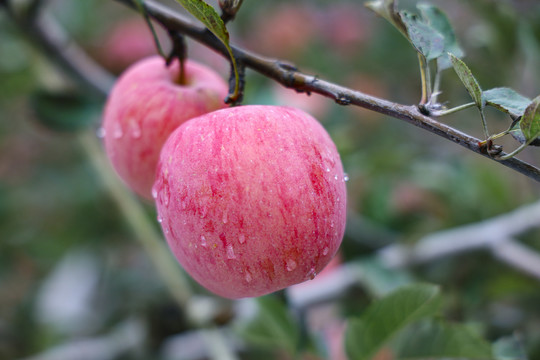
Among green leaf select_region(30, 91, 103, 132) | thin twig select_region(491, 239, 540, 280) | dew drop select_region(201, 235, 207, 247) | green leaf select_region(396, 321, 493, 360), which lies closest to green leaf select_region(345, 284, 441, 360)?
green leaf select_region(396, 321, 493, 360)

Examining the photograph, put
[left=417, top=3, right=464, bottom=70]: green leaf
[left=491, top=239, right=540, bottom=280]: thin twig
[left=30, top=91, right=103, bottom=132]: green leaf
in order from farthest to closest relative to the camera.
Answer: [left=30, top=91, right=103, bottom=132]: green leaf
[left=491, top=239, right=540, bottom=280]: thin twig
[left=417, top=3, right=464, bottom=70]: green leaf

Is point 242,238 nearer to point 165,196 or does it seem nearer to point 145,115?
point 165,196

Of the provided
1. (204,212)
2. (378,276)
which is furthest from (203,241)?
(378,276)

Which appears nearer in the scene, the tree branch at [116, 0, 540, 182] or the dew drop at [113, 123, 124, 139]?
the tree branch at [116, 0, 540, 182]

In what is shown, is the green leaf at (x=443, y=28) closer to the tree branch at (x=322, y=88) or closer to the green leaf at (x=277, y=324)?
the tree branch at (x=322, y=88)

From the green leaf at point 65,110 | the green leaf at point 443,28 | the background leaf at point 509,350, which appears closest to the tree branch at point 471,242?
the background leaf at point 509,350

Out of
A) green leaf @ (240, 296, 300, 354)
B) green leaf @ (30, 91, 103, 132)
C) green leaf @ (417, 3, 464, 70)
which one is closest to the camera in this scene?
green leaf @ (417, 3, 464, 70)

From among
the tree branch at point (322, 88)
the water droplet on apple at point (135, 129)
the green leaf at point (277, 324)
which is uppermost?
the tree branch at point (322, 88)

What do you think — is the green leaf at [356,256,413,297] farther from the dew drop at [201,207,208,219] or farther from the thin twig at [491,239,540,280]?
the dew drop at [201,207,208,219]
